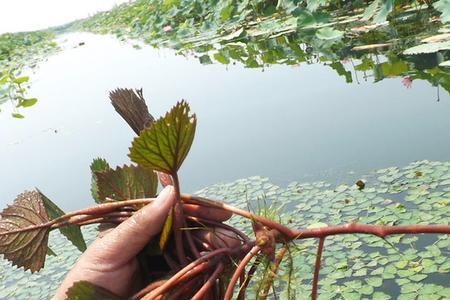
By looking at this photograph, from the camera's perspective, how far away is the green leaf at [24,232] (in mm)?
924

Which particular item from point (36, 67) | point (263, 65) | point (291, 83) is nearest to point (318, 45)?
point (263, 65)

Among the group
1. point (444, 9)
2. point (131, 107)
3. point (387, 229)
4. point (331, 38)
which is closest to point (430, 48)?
point (444, 9)

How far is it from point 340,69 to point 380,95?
0.80m

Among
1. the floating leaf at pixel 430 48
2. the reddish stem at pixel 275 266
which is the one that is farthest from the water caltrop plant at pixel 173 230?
the floating leaf at pixel 430 48

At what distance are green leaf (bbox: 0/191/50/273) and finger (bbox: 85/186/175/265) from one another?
5.2 inches

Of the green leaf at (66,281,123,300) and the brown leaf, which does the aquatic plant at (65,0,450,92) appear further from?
the green leaf at (66,281,123,300)

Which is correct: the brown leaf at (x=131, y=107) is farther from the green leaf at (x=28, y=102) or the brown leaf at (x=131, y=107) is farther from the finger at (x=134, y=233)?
the green leaf at (x=28, y=102)

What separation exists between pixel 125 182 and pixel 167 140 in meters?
0.24

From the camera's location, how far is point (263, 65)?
5.23 m

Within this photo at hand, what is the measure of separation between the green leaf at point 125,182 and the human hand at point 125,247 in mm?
103

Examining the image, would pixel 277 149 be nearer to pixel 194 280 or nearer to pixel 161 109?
pixel 161 109

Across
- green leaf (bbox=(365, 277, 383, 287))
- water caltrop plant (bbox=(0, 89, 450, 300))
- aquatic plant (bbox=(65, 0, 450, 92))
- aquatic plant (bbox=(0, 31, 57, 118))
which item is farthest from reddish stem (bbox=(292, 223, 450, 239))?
aquatic plant (bbox=(0, 31, 57, 118))

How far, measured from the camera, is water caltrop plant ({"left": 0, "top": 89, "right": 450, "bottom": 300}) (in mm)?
718

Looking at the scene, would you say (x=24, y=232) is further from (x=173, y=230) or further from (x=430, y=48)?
(x=430, y=48)
